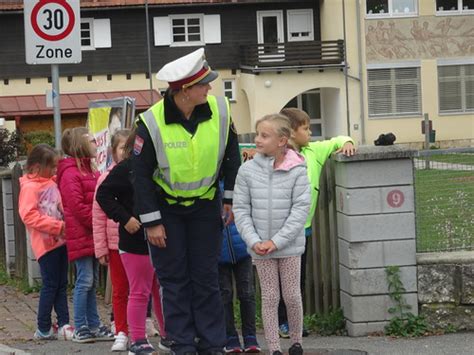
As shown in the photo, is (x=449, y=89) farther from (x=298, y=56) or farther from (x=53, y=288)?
(x=53, y=288)

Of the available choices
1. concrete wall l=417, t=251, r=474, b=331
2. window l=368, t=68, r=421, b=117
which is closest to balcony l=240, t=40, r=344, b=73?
window l=368, t=68, r=421, b=117

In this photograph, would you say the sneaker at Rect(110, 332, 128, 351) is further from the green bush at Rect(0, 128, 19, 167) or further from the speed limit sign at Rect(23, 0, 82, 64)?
the green bush at Rect(0, 128, 19, 167)

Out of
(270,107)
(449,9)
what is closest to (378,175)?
(270,107)

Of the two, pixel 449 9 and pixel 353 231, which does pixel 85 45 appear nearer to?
pixel 449 9

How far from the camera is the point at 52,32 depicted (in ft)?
38.1

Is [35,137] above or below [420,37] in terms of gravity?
below

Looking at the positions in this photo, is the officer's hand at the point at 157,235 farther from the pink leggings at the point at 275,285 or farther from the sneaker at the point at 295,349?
the sneaker at the point at 295,349

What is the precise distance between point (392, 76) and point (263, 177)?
45023mm

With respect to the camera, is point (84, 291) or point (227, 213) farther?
point (84, 291)

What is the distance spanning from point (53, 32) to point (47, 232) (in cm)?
277

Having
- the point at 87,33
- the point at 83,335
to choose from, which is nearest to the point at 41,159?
the point at 83,335

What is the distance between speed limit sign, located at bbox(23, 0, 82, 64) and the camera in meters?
11.6

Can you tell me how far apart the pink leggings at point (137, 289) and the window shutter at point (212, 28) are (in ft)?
147

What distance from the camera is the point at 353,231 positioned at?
8906 mm
